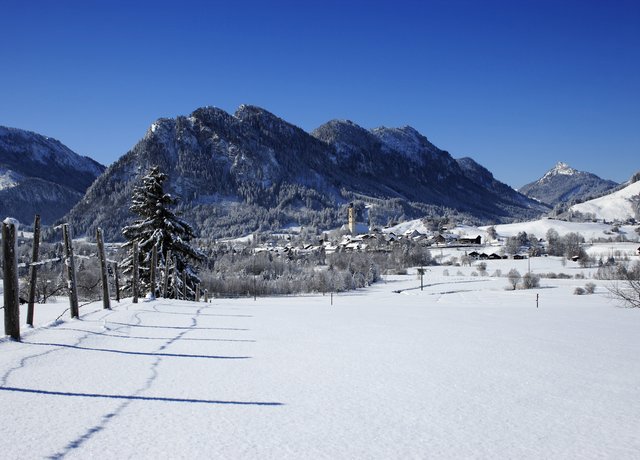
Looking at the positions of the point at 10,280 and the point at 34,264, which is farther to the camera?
the point at 34,264

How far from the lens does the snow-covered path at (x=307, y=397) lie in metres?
3.31

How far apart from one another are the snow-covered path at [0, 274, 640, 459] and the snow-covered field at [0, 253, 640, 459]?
0.06 ft

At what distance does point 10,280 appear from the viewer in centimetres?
718

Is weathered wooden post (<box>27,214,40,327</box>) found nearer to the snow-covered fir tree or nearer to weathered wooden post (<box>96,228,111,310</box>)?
weathered wooden post (<box>96,228,111,310</box>)

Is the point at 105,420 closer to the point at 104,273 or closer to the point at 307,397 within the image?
the point at 307,397

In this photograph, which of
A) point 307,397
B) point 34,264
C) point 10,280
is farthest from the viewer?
point 34,264

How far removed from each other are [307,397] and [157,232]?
25.6m

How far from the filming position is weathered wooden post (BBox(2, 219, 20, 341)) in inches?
263

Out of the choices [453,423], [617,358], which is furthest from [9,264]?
[617,358]

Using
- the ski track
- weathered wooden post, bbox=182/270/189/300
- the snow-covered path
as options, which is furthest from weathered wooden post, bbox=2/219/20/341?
weathered wooden post, bbox=182/270/189/300

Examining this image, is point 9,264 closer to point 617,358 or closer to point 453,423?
point 453,423

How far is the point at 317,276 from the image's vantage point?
101 m

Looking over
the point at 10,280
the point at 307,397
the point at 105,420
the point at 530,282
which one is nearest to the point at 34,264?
the point at 10,280

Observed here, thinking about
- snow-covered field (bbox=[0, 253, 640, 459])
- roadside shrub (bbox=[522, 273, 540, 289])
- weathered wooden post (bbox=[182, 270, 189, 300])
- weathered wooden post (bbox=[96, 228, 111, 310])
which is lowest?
roadside shrub (bbox=[522, 273, 540, 289])
